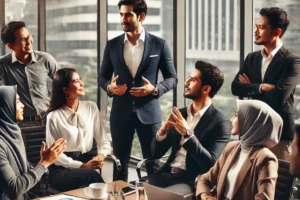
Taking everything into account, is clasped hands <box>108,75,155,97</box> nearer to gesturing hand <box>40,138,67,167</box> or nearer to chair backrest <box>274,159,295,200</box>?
gesturing hand <box>40,138,67,167</box>

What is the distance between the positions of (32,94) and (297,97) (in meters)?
2.42

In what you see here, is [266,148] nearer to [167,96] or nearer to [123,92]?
[123,92]

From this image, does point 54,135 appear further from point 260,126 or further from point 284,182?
point 284,182

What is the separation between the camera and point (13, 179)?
297cm

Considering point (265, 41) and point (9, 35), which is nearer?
point (265, 41)

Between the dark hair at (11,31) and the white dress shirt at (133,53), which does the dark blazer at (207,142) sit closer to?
the white dress shirt at (133,53)

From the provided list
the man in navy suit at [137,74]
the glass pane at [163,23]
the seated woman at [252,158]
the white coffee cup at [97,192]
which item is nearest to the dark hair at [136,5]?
the man in navy suit at [137,74]

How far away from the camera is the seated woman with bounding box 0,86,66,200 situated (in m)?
2.96

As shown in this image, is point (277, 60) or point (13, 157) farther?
point (277, 60)

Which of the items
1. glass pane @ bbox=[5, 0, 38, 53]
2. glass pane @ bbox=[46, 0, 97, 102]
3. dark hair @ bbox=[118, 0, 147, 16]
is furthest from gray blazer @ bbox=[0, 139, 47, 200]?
glass pane @ bbox=[5, 0, 38, 53]

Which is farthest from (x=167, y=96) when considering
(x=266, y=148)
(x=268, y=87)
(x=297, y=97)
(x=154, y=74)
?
(x=266, y=148)

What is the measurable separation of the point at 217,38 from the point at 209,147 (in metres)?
1.54

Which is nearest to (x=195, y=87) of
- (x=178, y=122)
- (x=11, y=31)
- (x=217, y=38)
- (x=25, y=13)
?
(x=178, y=122)

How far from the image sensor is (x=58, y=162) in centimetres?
370
